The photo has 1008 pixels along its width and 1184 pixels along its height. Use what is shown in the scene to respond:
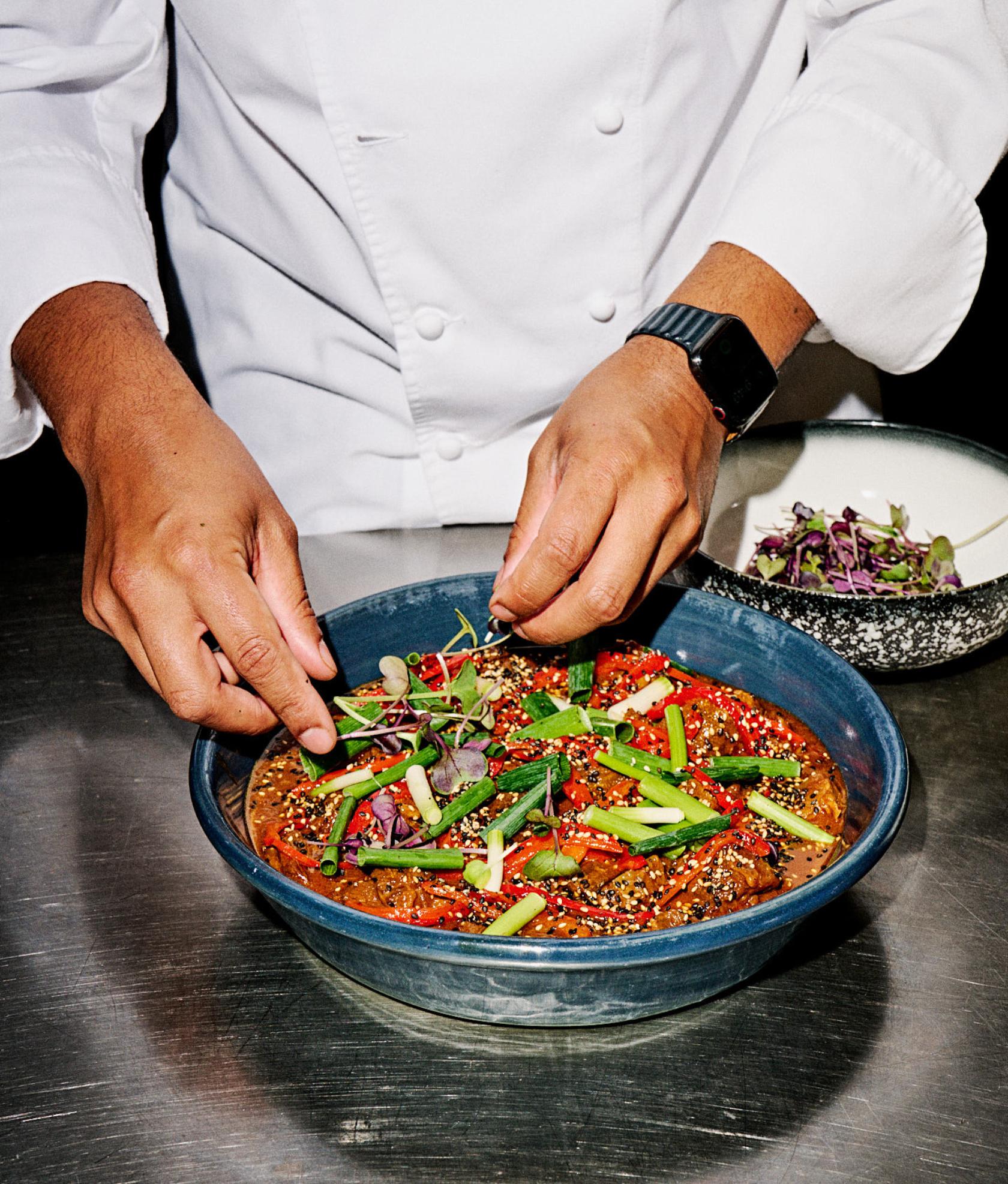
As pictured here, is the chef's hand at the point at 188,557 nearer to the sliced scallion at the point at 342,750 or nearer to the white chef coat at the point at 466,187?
the sliced scallion at the point at 342,750

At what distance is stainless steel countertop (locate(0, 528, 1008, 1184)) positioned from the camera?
0.88m

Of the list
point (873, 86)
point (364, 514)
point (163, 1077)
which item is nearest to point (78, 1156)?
point (163, 1077)

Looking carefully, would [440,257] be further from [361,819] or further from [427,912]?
[427,912]

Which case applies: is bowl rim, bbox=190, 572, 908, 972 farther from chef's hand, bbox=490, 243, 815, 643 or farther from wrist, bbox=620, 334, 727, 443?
wrist, bbox=620, 334, 727, 443

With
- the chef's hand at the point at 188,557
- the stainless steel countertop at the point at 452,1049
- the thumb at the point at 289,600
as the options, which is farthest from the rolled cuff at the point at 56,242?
the stainless steel countertop at the point at 452,1049

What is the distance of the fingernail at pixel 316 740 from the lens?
1093mm

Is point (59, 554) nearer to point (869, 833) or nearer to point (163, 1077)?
point (163, 1077)

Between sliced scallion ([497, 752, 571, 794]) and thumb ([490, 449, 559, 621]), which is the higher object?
thumb ([490, 449, 559, 621])

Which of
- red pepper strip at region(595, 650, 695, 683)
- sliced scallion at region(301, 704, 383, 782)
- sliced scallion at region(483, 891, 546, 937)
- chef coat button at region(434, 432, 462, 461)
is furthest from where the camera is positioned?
chef coat button at region(434, 432, 462, 461)

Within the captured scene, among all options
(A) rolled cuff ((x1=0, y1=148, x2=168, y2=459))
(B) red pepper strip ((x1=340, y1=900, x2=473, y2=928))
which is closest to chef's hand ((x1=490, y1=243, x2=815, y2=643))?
(B) red pepper strip ((x1=340, y1=900, x2=473, y2=928))

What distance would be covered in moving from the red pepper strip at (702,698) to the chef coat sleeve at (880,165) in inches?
21.4

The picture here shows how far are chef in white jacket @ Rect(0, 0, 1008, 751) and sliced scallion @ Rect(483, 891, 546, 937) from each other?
278mm

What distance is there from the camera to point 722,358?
48.9 inches

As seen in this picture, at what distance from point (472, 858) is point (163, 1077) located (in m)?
0.33
